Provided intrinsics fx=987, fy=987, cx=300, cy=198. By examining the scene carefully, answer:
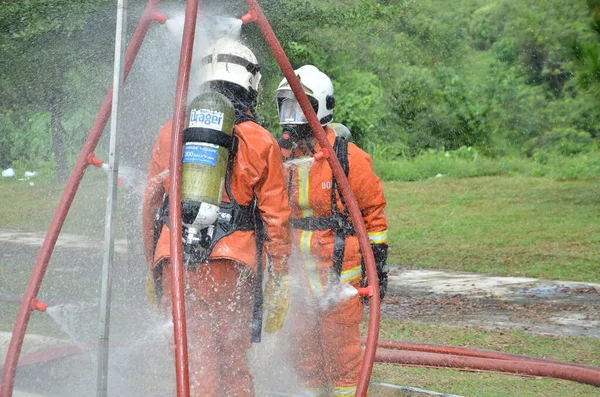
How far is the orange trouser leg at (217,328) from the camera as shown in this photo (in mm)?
3936

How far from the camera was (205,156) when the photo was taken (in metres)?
3.76

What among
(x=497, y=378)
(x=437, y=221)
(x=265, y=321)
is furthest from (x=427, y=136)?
(x=265, y=321)

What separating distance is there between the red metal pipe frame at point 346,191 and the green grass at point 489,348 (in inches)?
50.6

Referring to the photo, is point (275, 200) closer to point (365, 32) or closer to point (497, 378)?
point (497, 378)

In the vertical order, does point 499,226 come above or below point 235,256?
below

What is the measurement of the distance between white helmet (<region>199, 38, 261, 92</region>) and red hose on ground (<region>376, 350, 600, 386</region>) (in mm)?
2030

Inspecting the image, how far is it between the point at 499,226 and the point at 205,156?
10.1 m

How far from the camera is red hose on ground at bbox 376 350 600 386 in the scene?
195 inches

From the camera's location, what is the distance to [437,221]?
14023 mm

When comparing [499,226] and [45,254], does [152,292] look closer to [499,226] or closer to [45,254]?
[45,254]

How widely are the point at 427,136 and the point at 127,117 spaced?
57.6 feet

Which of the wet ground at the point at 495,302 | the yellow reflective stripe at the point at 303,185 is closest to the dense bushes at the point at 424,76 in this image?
the wet ground at the point at 495,302

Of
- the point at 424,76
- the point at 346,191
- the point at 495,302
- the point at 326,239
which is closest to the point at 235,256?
the point at 346,191

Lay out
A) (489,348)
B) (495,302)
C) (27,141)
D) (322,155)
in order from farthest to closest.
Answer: (27,141) < (495,302) < (489,348) < (322,155)
